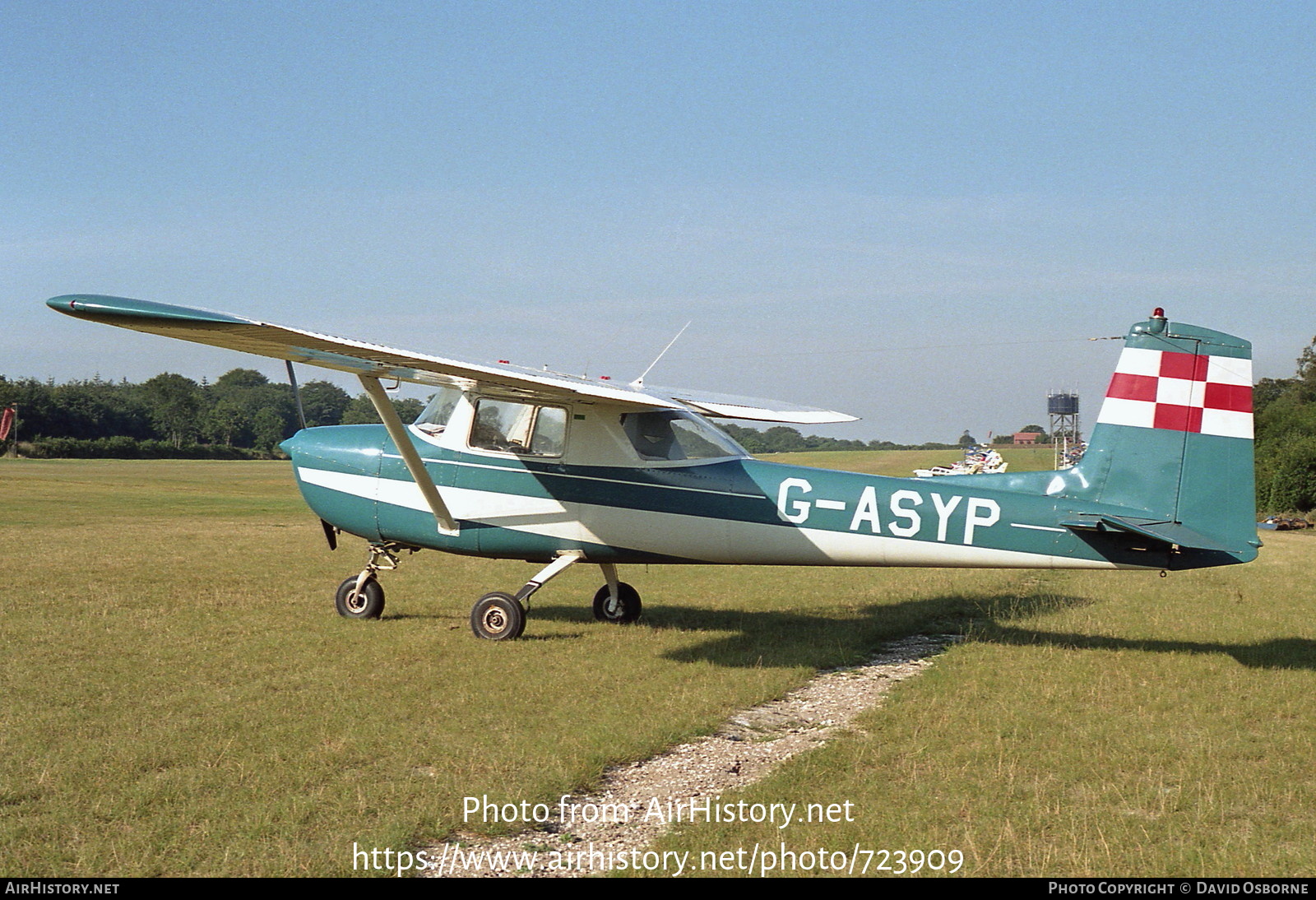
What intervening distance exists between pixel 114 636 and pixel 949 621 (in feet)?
26.2

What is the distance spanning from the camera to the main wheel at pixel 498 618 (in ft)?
29.1

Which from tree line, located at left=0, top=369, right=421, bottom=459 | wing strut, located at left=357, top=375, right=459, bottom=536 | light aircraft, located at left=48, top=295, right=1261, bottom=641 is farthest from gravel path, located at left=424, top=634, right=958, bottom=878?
tree line, located at left=0, top=369, right=421, bottom=459

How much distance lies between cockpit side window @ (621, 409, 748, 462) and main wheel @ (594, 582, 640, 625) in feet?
5.97

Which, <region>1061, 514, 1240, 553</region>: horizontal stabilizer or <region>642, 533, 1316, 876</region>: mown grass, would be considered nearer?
<region>642, 533, 1316, 876</region>: mown grass

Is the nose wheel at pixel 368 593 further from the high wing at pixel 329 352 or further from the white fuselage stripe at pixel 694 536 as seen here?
the high wing at pixel 329 352

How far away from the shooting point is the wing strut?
27.5 ft

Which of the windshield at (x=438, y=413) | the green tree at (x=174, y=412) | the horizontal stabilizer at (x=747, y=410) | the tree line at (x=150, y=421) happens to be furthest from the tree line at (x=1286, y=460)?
the green tree at (x=174, y=412)

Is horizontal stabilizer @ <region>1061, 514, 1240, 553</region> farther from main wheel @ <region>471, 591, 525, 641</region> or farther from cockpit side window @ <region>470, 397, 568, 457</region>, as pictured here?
main wheel @ <region>471, 591, 525, 641</region>

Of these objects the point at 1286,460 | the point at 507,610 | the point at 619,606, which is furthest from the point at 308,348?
the point at 1286,460

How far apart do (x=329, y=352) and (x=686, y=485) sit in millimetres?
3161

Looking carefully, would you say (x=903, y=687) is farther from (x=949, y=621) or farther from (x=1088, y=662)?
(x=949, y=621)

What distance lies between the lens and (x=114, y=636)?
843 centimetres

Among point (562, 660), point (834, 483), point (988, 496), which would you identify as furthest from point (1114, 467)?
point (562, 660)

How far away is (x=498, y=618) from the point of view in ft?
29.3
